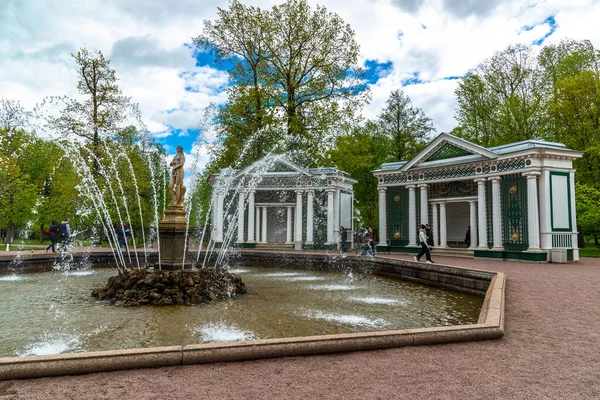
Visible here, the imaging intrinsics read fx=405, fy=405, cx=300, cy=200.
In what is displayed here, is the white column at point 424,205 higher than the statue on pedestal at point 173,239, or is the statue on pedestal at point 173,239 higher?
the white column at point 424,205

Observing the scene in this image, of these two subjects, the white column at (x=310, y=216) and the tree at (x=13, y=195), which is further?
the tree at (x=13, y=195)

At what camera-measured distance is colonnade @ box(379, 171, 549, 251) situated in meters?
17.3

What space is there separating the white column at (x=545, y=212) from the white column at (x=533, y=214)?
165 millimetres

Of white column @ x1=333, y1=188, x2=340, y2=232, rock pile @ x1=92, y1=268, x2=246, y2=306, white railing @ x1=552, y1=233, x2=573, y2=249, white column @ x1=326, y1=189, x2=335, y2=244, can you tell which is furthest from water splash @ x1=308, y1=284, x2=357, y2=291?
white column @ x1=333, y1=188, x2=340, y2=232

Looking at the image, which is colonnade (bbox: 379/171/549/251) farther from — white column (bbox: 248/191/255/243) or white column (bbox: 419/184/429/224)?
white column (bbox: 248/191/255/243)

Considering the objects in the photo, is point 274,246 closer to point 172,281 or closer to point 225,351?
point 172,281

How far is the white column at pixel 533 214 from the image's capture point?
677 inches

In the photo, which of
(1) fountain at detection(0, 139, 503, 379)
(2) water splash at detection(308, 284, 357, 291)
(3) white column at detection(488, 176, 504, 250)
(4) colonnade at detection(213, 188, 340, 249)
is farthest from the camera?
(4) colonnade at detection(213, 188, 340, 249)

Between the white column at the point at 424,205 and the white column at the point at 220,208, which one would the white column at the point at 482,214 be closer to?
the white column at the point at 424,205

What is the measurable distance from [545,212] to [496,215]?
2.13 meters

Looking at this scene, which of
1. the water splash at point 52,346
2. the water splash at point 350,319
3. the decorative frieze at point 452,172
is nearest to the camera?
the water splash at point 52,346

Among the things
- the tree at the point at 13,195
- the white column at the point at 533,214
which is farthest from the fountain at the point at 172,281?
the tree at the point at 13,195

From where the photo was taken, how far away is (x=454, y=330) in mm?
4961

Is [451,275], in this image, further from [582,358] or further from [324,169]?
[324,169]
